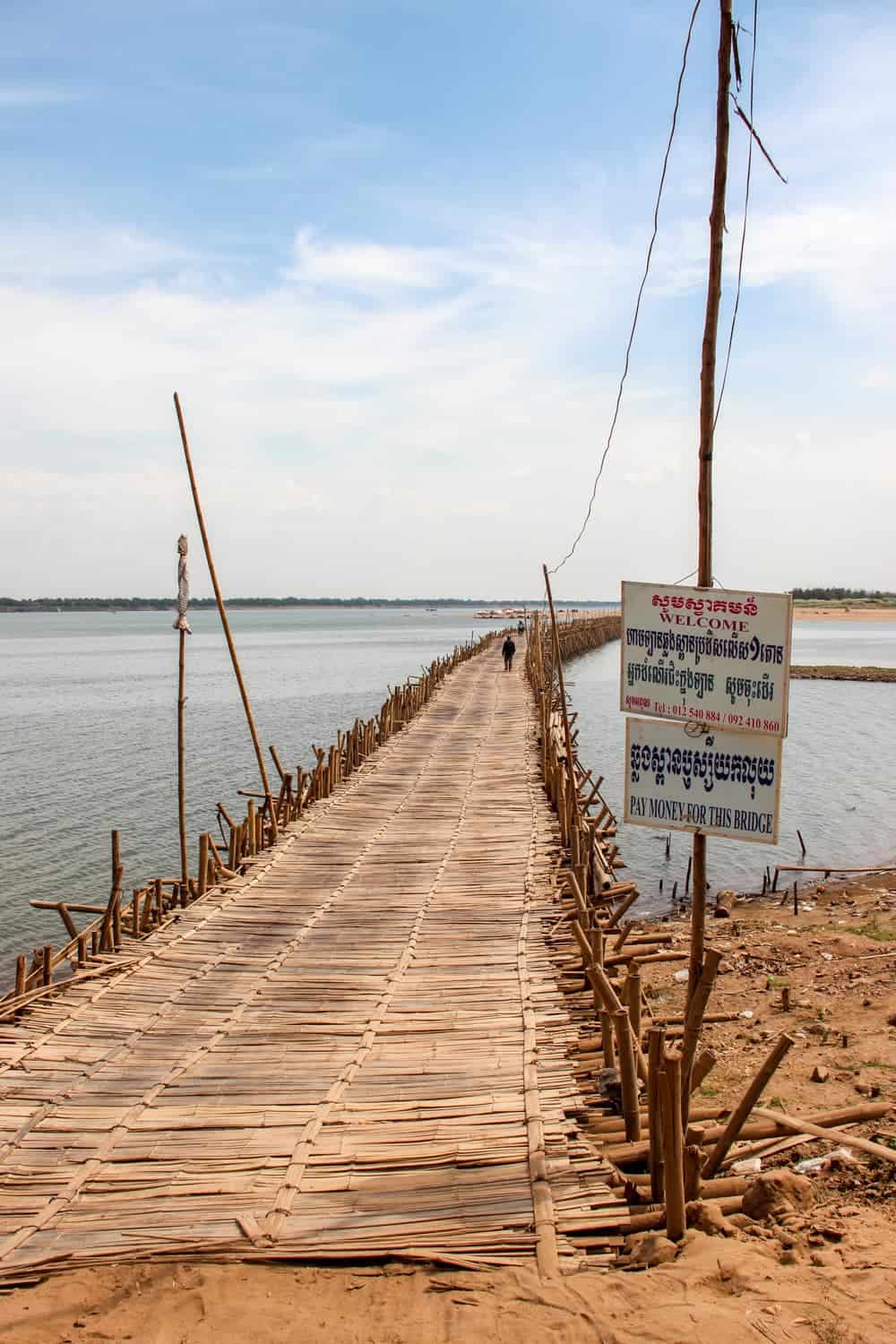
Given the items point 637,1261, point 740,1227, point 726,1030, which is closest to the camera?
point 637,1261

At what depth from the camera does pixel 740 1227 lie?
13.6 feet

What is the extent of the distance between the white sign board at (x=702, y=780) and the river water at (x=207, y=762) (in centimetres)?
1034

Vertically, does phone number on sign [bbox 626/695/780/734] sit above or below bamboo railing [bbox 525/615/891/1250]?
above

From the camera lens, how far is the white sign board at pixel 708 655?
13.4ft

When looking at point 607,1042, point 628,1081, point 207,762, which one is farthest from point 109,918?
point 207,762

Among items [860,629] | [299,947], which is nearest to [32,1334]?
[299,947]

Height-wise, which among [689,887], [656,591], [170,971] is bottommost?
[689,887]

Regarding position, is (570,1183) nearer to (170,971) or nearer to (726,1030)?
(170,971)

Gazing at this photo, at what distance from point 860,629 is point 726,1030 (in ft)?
385

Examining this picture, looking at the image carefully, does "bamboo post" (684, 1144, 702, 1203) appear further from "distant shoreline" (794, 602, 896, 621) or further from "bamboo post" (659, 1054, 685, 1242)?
"distant shoreline" (794, 602, 896, 621)

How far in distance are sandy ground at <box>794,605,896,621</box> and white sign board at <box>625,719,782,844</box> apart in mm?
137109

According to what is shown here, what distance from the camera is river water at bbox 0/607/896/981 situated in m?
17.0

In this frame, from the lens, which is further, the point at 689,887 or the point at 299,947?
the point at 689,887

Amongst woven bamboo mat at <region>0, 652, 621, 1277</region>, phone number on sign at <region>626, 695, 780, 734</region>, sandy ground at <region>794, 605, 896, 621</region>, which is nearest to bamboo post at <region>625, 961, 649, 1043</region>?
woven bamboo mat at <region>0, 652, 621, 1277</region>
